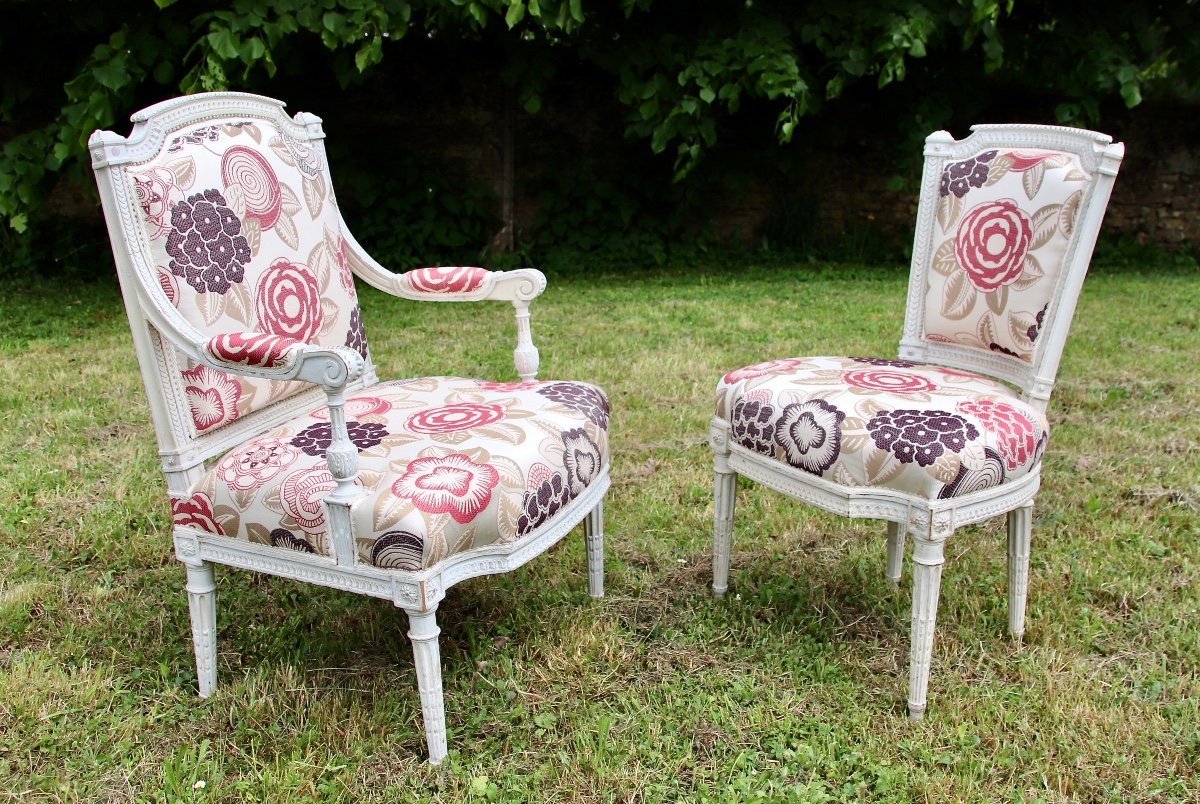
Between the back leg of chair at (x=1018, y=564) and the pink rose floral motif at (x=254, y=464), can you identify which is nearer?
the pink rose floral motif at (x=254, y=464)

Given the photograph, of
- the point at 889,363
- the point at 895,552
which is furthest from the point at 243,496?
the point at 895,552

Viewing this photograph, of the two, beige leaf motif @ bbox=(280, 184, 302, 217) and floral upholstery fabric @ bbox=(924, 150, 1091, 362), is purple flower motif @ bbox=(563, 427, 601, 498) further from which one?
floral upholstery fabric @ bbox=(924, 150, 1091, 362)

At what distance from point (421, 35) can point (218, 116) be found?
5.07m

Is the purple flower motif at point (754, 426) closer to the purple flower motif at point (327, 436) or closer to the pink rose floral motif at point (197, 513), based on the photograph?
the purple flower motif at point (327, 436)

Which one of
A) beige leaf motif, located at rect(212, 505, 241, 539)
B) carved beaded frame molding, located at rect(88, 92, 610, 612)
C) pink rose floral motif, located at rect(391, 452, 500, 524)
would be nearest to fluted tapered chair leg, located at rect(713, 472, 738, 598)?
carved beaded frame molding, located at rect(88, 92, 610, 612)

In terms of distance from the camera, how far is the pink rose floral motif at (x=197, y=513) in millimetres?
1799

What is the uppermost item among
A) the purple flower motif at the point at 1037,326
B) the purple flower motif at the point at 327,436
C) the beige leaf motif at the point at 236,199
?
the beige leaf motif at the point at 236,199

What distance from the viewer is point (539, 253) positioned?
6.98 meters

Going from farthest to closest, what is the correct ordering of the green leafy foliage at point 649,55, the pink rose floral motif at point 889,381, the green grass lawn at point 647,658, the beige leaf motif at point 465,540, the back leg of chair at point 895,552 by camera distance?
1. the green leafy foliage at point 649,55
2. the back leg of chair at point 895,552
3. the pink rose floral motif at point 889,381
4. the green grass lawn at point 647,658
5. the beige leaf motif at point 465,540

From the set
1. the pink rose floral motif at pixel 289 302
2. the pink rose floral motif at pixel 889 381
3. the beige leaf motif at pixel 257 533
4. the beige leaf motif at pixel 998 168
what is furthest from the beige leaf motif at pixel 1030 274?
the beige leaf motif at pixel 257 533

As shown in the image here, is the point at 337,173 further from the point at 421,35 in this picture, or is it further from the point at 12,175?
the point at 12,175

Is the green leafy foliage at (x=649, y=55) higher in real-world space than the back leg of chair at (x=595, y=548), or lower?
higher

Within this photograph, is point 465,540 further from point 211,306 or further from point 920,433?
point 920,433

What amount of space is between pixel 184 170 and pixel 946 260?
1.75m
